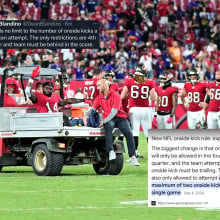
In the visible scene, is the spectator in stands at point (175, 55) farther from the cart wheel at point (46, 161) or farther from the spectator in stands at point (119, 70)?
the cart wheel at point (46, 161)

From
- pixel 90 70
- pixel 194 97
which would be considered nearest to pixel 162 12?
pixel 90 70

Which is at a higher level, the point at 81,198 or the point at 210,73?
the point at 81,198

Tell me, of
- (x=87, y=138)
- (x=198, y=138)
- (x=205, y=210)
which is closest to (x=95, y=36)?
(x=87, y=138)

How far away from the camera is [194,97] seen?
809 inches

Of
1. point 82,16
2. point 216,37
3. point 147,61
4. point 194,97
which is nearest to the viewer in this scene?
point 194,97

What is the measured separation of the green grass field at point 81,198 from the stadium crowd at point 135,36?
14.2m

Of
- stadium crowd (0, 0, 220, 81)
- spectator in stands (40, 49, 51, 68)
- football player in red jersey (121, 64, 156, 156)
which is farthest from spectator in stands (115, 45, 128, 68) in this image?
football player in red jersey (121, 64, 156, 156)

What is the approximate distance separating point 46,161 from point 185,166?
19.7 ft

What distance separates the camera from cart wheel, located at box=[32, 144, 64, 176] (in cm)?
1434

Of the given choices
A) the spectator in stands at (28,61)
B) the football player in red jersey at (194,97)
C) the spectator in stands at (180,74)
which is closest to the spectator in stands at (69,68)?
the spectator in stands at (28,61)

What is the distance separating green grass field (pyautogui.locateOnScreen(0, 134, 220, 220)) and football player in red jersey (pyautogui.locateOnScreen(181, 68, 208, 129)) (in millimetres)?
5109

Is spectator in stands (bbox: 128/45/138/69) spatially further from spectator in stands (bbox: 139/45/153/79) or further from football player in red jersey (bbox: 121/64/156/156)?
football player in red jersey (bbox: 121/64/156/156)

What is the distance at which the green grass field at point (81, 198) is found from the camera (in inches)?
390

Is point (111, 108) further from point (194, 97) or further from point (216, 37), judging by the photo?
point (216, 37)
